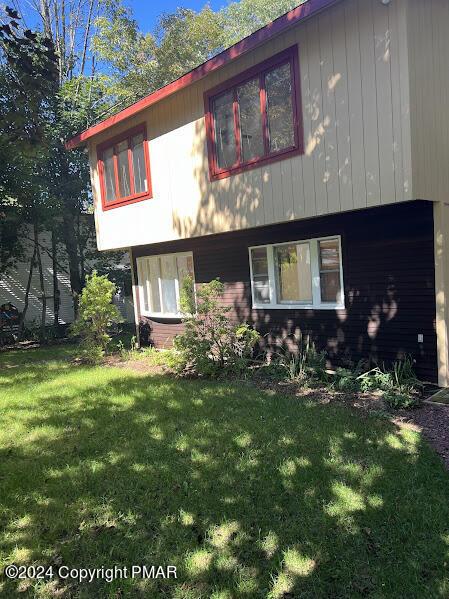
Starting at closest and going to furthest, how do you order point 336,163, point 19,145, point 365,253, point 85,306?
point 19,145 < point 336,163 < point 365,253 < point 85,306

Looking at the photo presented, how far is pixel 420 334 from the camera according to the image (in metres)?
6.48

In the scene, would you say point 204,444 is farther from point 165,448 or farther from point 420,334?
point 420,334

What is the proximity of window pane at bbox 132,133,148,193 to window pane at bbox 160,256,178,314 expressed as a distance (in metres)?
1.88

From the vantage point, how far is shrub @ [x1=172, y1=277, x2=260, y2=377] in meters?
7.67

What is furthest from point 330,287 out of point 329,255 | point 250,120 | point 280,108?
point 250,120

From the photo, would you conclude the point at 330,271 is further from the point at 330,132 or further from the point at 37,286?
the point at 37,286

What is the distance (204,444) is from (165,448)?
1.34ft

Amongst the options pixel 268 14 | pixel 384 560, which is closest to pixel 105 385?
pixel 384 560

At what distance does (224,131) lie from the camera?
26.3 feet

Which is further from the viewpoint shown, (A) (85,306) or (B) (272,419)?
(A) (85,306)

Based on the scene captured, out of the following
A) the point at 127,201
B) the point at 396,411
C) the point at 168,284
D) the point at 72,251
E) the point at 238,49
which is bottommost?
the point at 396,411

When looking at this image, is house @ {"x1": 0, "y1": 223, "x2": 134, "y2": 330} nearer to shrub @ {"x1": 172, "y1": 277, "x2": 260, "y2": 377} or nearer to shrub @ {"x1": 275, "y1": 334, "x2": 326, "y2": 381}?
shrub @ {"x1": 172, "y1": 277, "x2": 260, "y2": 377}

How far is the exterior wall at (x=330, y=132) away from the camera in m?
5.64

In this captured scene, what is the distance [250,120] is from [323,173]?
5.98ft
